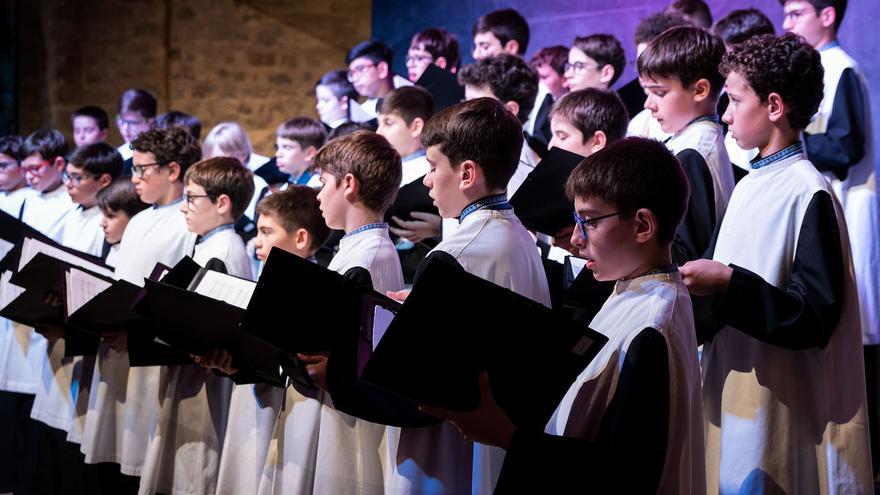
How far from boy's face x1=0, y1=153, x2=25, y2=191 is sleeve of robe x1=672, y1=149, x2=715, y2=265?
4991 mm

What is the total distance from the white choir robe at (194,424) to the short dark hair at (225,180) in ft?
0.53

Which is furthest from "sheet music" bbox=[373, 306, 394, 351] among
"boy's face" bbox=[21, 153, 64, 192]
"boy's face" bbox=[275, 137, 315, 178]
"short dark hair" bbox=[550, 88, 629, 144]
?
"boy's face" bbox=[21, 153, 64, 192]

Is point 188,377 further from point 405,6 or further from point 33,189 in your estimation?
point 405,6

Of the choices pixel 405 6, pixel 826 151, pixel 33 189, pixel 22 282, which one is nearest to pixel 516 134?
pixel 826 151

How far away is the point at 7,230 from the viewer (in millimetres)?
4312

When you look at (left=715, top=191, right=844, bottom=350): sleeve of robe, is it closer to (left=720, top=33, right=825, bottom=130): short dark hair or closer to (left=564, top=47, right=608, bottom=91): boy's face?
(left=720, top=33, right=825, bottom=130): short dark hair

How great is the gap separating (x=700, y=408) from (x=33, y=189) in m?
5.36

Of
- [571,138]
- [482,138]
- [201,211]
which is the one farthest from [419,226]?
[482,138]

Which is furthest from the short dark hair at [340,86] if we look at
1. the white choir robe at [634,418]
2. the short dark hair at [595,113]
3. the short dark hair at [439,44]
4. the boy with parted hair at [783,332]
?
the white choir robe at [634,418]

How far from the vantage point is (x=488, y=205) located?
2.48 meters

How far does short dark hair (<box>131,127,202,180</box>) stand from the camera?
4.32m

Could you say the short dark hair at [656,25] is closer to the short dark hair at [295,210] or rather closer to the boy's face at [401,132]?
the boy's face at [401,132]

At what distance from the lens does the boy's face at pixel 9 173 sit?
20.8ft

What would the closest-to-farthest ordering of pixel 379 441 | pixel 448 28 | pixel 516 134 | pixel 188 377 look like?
1. pixel 516 134
2. pixel 379 441
3. pixel 188 377
4. pixel 448 28
